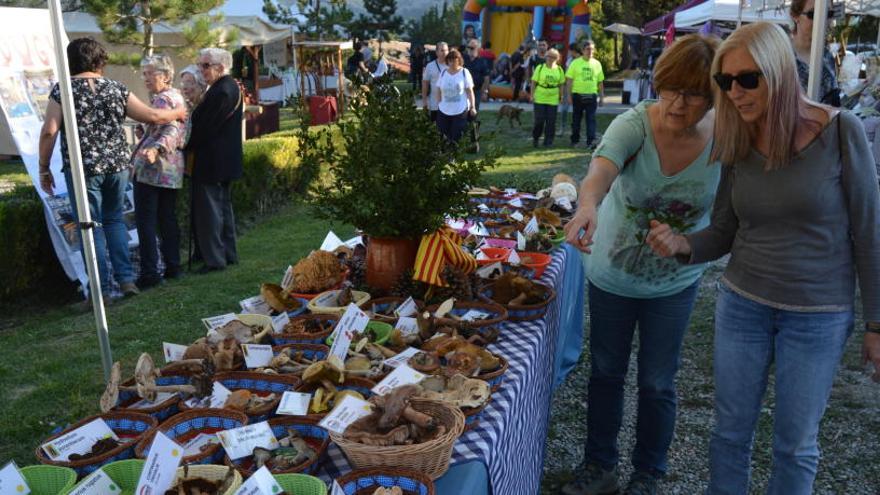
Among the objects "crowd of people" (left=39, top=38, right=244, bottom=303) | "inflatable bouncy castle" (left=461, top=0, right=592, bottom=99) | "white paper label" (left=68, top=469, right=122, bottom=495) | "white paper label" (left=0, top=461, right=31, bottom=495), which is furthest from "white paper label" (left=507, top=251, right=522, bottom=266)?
"inflatable bouncy castle" (left=461, top=0, right=592, bottom=99)

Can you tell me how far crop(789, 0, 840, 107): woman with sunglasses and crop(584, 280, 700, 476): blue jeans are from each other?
180cm

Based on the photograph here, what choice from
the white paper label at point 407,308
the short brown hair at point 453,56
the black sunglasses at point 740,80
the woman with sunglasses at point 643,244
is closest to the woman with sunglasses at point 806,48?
the woman with sunglasses at point 643,244

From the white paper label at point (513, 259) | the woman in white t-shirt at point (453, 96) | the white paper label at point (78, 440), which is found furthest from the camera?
the woman in white t-shirt at point (453, 96)

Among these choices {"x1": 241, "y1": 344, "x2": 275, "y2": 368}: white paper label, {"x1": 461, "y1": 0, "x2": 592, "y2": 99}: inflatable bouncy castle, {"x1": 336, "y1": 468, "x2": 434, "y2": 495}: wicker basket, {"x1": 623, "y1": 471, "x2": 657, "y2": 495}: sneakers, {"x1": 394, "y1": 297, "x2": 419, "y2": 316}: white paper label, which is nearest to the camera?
{"x1": 336, "y1": 468, "x2": 434, "y2": 495}: wicker basket

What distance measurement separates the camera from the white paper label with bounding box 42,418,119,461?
1525mm

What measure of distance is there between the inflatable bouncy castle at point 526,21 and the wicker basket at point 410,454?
2140cm

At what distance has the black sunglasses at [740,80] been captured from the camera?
1.73 metres

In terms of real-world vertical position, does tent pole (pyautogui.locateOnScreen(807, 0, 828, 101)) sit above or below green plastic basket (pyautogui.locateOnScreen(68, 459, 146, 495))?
above

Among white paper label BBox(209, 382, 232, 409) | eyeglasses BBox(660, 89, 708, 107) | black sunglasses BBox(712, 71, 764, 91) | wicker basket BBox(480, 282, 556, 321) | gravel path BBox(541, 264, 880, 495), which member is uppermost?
black sunglasses BBox(712, 71, 764, 91)

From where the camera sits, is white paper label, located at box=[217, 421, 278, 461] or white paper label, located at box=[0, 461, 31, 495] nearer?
white paper label, located at box=[0, 461, 31, 495]

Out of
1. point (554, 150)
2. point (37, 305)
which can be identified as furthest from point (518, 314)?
point (554, 150)

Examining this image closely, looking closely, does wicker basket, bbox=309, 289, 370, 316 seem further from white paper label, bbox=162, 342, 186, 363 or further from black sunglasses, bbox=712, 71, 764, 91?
black sunglasses, bbox=712, 71, 764, 91

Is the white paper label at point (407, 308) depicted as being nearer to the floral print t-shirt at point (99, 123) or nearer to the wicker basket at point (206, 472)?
the wicker basket at point (206, 472)

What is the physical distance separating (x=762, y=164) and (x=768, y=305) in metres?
0.39
